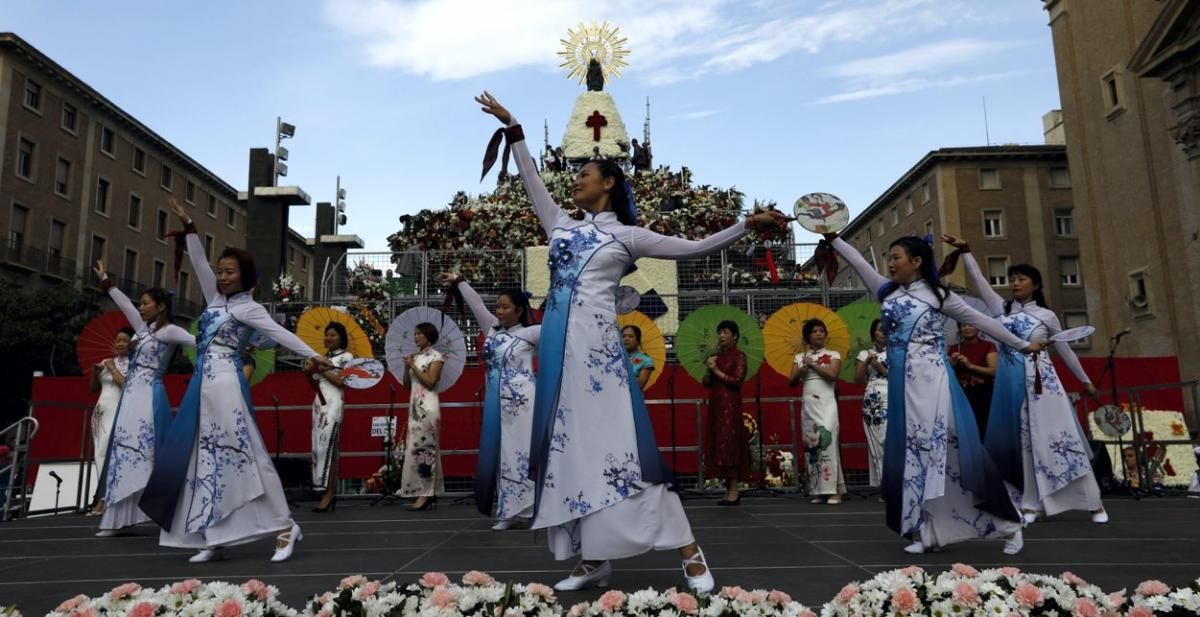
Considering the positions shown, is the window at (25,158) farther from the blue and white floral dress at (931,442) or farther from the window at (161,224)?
the blue and white floral dress at (931,442)

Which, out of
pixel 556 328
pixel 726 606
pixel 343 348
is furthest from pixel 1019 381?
pixel 343 348

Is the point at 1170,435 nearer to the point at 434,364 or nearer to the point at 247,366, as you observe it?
the point at 434,364

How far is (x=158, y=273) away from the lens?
39.5 m

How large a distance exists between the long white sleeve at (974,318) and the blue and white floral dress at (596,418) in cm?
199

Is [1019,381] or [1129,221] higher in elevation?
[1129,221]

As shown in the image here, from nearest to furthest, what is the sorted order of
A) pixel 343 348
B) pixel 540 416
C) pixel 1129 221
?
pixel 540 416 < pixel 343 348 < pixel 1129 221

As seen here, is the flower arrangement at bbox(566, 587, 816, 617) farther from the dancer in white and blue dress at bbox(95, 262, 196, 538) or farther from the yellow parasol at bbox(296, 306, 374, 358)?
the yellow parasol at bbox(296, 306, 374, 358)

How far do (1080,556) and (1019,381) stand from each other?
81.2 inches

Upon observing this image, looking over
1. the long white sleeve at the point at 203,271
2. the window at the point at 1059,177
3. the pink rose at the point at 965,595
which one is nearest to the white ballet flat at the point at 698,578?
the pink rose at the point at 965,595

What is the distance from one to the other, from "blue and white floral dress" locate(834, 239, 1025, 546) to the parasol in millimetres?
4370

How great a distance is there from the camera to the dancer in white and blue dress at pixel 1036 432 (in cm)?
607

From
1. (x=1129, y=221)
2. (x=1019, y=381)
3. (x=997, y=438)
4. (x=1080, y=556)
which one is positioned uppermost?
(x=1129, y=221)

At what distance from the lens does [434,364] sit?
7.96 metres

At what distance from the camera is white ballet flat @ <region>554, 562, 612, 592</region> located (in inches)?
135
